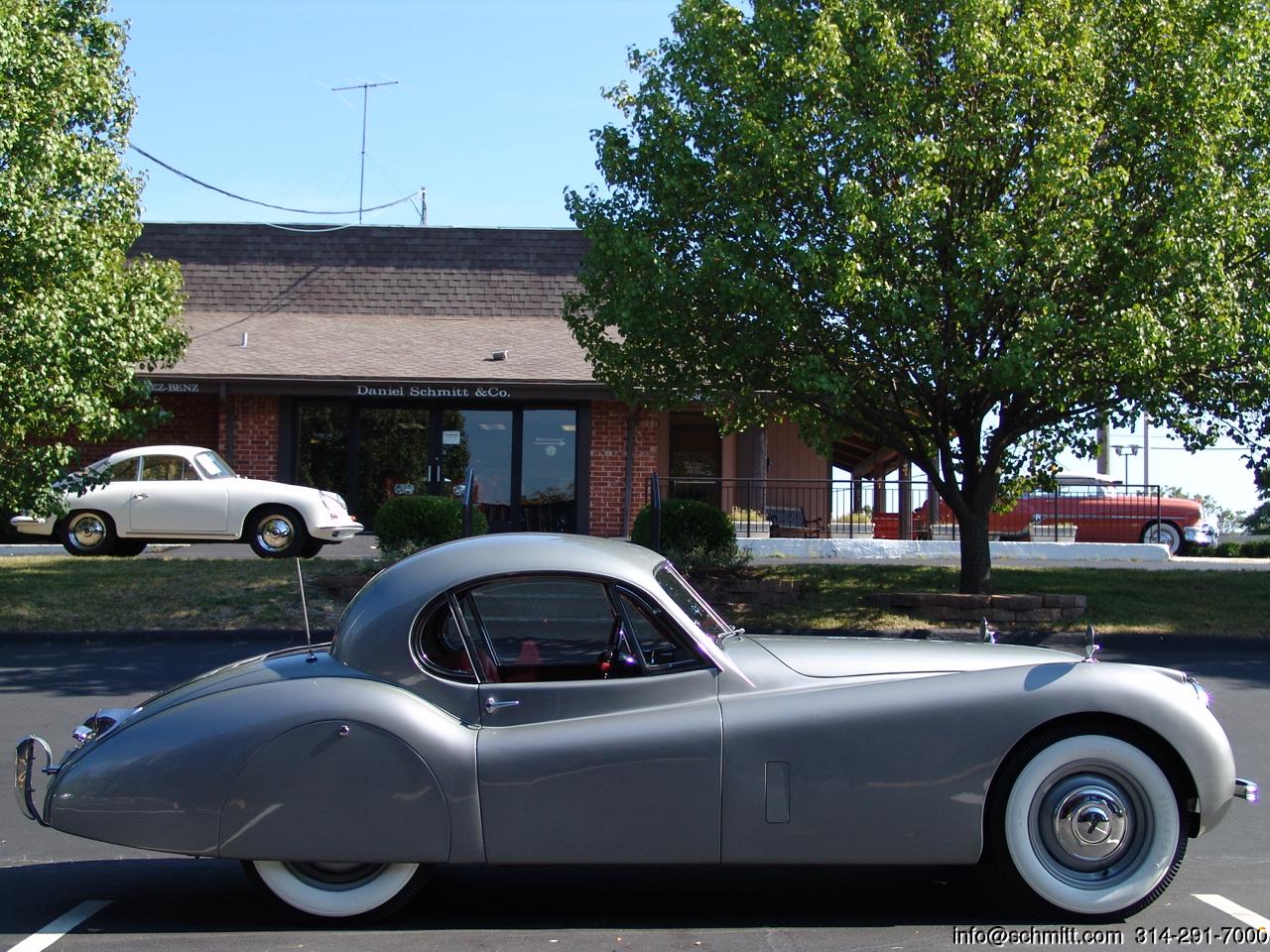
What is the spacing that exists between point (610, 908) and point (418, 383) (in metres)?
15.6

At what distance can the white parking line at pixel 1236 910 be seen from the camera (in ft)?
14.4

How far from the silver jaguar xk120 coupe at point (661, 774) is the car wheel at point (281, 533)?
12.4 m

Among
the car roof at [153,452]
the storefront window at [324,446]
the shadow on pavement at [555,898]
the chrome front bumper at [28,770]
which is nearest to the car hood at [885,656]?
the shadow on pavement at [555,898]

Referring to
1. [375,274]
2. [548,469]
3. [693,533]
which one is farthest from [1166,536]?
[375,274]

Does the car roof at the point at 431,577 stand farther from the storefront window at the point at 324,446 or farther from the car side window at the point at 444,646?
the storefront window at the point at 324,446

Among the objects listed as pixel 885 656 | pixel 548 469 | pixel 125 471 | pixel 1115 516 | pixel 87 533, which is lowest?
pixel 885 656

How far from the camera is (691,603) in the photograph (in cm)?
487

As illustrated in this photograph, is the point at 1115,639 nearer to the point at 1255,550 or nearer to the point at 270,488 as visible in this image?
the point at 270,488

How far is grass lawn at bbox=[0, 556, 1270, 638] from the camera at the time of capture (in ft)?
39.0

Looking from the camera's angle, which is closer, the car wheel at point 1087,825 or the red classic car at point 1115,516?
the car wheel at point 1087,825

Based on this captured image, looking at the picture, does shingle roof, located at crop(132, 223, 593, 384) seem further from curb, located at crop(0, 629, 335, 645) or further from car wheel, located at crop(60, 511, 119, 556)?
curb, located at crop(0, 629, 335, 645)

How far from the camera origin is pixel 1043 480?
13.9m

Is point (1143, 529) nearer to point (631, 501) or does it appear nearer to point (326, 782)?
point (631, 501)

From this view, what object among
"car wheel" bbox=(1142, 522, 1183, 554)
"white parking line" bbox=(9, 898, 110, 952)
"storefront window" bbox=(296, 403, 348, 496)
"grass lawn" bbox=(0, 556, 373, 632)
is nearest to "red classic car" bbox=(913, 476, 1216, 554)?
"car wheel" bbox=(1142, 522, 1183, 554)
